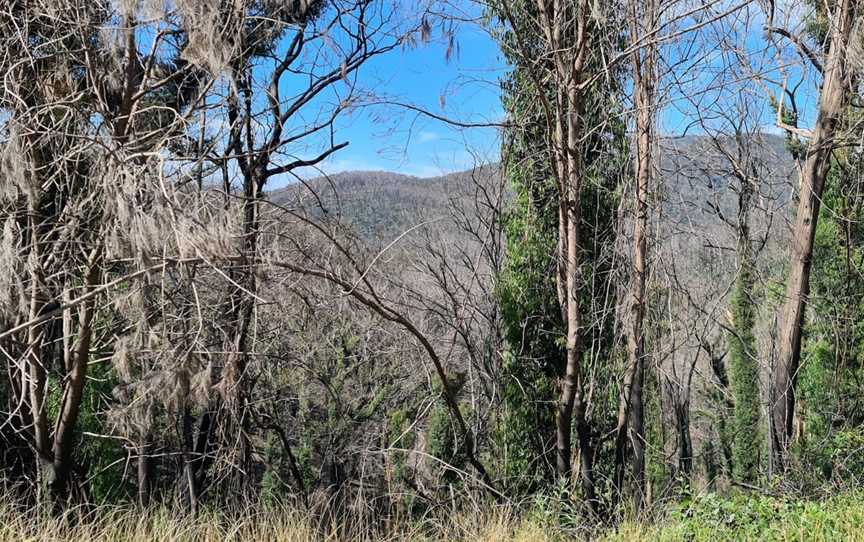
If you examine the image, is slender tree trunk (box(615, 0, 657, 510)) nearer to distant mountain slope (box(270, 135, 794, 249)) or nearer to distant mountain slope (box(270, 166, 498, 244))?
distant mountain slope (box(270, 135, 794, 249))

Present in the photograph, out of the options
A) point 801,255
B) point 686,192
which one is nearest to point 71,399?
point 686,192

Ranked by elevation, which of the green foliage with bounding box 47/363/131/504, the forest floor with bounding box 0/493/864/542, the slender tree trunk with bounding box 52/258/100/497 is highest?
the slender tree trunk with bounding box 52/258/100/497

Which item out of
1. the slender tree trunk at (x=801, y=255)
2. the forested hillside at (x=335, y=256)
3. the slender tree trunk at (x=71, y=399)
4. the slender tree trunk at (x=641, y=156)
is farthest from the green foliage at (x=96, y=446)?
the slender tree trunk at (x=801, y=255)

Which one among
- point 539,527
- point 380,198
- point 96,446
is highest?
point 380,198

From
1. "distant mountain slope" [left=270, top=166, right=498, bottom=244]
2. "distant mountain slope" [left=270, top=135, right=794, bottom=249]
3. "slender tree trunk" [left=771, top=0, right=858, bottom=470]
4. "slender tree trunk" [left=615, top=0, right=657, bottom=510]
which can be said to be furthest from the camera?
"slender tree trunk" [left=771, top=0, right=858, bottom=470]

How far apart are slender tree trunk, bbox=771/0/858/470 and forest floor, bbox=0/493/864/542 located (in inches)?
80.6

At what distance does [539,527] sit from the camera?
4.45 m

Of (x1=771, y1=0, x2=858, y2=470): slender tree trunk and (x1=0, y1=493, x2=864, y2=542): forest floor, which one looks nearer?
(x1=0, y1=493, x2=864, y2=542): forest floor

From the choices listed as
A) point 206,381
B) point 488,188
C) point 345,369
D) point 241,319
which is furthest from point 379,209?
point 206,381

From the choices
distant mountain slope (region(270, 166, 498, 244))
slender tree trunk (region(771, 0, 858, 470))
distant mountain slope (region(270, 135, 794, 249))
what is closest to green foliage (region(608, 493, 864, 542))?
distant mountain slope (region(270, 135, 794, 249))

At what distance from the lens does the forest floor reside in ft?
12.7

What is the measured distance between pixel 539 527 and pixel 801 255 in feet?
13.6

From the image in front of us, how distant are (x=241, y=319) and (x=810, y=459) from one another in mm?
6014

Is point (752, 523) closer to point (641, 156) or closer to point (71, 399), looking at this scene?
point (641, 156)
